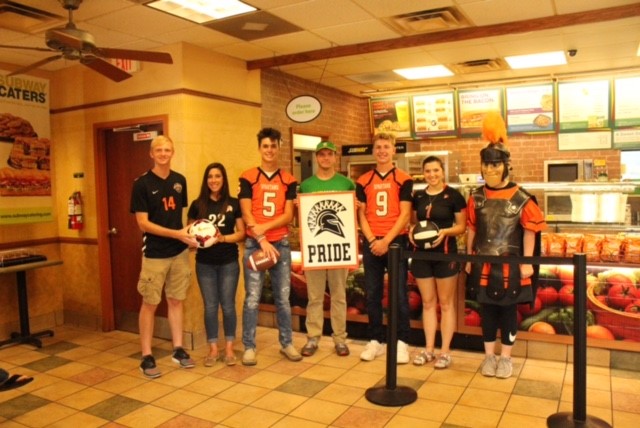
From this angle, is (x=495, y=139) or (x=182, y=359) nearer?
(x=182, y=359)

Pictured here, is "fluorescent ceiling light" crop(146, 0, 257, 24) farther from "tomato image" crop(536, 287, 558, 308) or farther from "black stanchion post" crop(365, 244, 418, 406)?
"tomato image" crop(536, 287, 558, 308)

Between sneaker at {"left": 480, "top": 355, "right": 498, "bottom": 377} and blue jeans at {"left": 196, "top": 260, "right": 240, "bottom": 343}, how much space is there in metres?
2.12

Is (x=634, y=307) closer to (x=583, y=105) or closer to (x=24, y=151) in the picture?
(x=583, y=105)

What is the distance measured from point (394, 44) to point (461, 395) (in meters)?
3.28

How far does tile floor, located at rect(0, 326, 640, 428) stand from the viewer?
145 inches

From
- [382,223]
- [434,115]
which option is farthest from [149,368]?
[434,115]

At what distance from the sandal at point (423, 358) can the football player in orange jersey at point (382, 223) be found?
84mm

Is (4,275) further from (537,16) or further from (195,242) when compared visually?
(537,16)

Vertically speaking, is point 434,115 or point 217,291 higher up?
point 434,115

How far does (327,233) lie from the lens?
4.80m

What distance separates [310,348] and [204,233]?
1.48 meters


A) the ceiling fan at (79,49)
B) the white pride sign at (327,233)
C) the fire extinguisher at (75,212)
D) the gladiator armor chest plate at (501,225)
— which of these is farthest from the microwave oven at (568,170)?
the fire extinguisher at (75,212)

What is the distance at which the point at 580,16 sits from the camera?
466 cm

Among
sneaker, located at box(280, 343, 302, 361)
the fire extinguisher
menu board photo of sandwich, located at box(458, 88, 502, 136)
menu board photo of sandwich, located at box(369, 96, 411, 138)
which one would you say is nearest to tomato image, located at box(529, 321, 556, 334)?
sneaker, located at box(280, 343, 302, 361)
